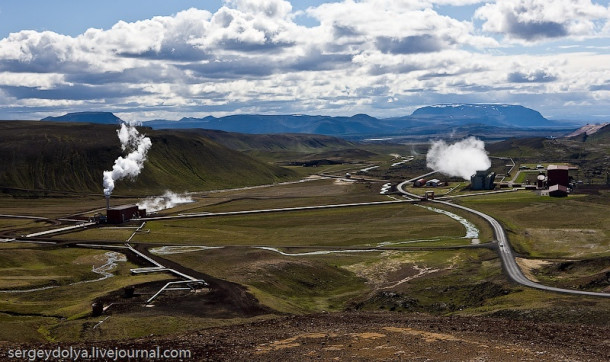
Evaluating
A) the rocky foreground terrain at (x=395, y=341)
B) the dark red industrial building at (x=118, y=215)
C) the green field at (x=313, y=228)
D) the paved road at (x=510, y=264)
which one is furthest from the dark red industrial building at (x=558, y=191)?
the rocky foreground terrain at (x=395, y=341)

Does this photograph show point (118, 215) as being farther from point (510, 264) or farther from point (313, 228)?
point (510, 264)

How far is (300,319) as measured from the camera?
6141cm

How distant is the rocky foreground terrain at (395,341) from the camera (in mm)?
44969

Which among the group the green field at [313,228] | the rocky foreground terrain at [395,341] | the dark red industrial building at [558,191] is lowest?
the green field at [313,228]

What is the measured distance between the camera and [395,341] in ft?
162

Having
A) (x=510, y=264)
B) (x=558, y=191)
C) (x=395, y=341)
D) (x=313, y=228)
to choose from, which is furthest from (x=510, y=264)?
(x=558, y=191)

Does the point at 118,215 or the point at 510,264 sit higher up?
the point at 118,215

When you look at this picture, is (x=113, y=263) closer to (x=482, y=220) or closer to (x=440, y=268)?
(x=440, y=268)

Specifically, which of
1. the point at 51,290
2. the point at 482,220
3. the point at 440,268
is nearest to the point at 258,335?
the point at 51,290

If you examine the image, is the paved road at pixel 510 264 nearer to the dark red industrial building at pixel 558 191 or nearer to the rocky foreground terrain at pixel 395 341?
the rocky foreground terrain at pixel 395 341

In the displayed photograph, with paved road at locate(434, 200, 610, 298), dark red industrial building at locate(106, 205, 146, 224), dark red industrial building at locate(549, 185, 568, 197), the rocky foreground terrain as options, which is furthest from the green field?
the rocky foreground terrain

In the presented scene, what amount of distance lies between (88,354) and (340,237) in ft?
314

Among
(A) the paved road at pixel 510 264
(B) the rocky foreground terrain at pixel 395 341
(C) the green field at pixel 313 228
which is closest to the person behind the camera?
(B) the rocky foreground terrain at pixel 395 341

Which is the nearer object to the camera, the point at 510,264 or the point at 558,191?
the point at 510,264
